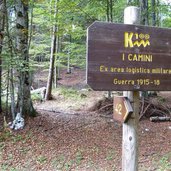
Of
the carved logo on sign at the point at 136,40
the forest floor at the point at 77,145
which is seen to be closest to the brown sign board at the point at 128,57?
the carved logo on sign at the point at 136,40

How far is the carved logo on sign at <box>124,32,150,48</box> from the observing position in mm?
2637

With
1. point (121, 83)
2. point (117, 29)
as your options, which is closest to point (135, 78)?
point (121, 83)

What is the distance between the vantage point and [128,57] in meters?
2.63

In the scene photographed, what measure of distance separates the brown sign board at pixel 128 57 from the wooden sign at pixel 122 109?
22 centimetres

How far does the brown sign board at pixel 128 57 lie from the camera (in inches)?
98.9

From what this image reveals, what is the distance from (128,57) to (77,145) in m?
4.61

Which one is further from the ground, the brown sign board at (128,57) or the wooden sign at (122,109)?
the brown sign board at (128,57)

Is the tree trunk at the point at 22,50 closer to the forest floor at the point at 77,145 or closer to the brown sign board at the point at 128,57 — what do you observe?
the forest floor at the point at 77,145

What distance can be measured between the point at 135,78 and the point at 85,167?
12.2 ft

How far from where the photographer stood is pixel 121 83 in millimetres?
2586

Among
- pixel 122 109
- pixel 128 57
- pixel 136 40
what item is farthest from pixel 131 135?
pixel 136 40

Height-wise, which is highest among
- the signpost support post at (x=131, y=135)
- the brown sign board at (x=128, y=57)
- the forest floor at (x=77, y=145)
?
the brown sign board at (x=128, y=57)

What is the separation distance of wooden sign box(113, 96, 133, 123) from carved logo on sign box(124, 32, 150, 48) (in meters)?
0.61

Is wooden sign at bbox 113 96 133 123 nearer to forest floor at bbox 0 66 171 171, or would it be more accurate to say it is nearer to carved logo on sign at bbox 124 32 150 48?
carved logo on sign at bbox 124 32 150 48
